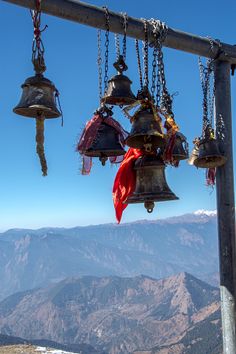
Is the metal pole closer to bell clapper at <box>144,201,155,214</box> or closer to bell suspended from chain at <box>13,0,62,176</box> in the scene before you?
bell suspended from chain at <box>13,0,62,176</box>

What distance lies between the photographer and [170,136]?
16.9 feet

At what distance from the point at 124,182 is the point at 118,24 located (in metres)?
1.59

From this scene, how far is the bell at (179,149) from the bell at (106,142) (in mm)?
572

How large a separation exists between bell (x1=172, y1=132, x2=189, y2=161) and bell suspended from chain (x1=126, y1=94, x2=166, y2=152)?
282 mm

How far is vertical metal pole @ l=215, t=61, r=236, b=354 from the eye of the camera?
16.5 ft

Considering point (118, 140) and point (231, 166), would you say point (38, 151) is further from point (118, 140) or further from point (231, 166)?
point (231, 166)

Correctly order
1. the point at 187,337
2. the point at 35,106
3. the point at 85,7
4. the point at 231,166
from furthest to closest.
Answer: the point at 187,337 < the point at 231,166 < the point at 85,7 < the point at 35,106

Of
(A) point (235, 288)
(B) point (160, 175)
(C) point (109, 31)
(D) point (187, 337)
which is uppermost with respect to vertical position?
(C) point (109, 31)

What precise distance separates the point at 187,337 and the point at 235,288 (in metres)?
187

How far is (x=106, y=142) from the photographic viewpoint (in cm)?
502

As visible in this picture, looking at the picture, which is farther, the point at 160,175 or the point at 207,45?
the point at 207,45

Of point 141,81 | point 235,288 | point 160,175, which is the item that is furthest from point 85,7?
point 235,288

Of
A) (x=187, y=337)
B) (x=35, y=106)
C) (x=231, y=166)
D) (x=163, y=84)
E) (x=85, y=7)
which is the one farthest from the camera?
(x=187, y=337)

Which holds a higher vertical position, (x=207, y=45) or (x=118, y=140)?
(x=207, y=45)
